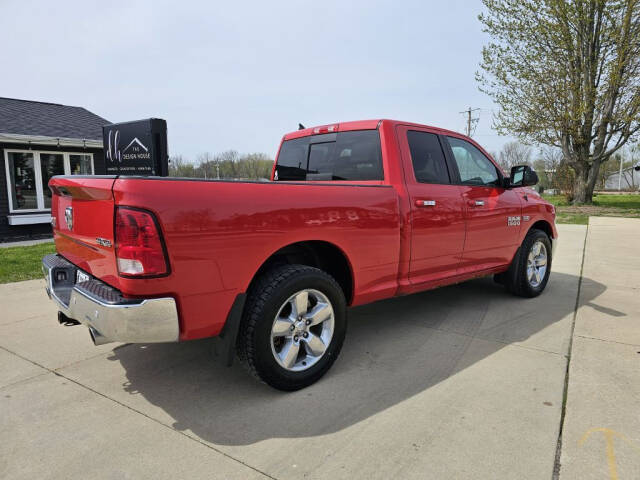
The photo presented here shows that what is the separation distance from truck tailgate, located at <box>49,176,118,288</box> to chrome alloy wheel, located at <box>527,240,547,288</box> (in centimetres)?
448

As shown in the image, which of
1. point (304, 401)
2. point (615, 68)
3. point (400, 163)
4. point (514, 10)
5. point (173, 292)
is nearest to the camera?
point (173, 292)

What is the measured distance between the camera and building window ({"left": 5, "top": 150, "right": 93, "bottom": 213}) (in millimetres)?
12297

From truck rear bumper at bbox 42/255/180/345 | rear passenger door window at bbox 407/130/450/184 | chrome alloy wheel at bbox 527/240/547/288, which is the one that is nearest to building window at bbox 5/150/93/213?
truck rear bumper at bbox 42/255/180/345

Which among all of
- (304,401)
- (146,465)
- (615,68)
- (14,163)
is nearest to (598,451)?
(304,401)

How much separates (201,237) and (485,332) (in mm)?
2872

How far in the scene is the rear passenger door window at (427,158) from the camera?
3.78 metres

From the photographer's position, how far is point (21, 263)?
7.28 metres

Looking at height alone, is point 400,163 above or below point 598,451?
above

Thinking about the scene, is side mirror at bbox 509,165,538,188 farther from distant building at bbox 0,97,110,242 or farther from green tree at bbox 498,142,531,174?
green tree at bbox 498,142,531,174

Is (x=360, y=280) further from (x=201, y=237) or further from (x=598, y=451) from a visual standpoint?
(x=598, y=451)

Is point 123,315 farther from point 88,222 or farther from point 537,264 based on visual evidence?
point 537,264

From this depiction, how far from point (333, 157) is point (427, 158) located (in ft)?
2.81

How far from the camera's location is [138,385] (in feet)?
9.84

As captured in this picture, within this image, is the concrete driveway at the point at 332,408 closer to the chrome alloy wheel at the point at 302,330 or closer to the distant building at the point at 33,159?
the chrome alloy wheel at the point at 302,330
